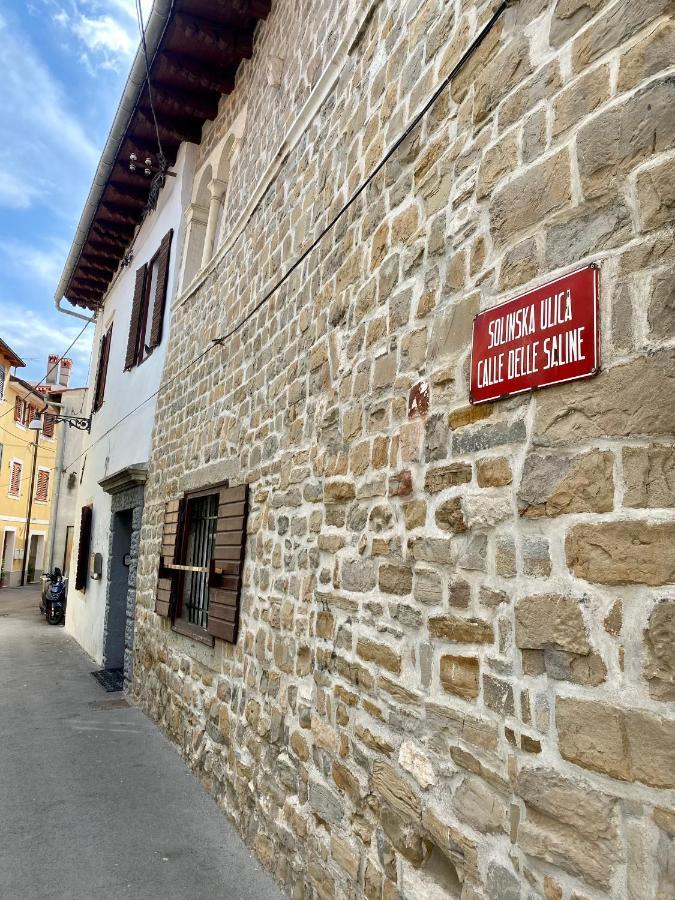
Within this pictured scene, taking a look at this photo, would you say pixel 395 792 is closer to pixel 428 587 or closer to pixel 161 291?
pixel 428 587

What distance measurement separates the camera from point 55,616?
13102 mm

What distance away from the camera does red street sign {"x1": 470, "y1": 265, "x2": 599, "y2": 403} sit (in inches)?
64.1

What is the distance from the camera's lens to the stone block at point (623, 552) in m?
1.39

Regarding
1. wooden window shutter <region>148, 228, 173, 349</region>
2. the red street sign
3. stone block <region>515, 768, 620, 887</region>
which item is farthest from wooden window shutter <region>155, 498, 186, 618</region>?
stone block <region>515, 768, 620, 887</region>

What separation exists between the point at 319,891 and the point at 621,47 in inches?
124

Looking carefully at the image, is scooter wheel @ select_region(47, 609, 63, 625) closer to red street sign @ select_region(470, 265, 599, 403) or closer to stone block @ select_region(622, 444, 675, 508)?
red street sign @ select_region(470, 265, 599, 403)

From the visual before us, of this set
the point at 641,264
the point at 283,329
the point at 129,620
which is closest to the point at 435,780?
the point at 641,264

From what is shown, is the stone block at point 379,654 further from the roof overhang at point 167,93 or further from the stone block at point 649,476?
the roof overhang at point 167,93

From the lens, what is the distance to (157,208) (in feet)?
26.9

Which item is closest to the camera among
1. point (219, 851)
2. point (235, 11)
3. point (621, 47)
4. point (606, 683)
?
point (606, 683)

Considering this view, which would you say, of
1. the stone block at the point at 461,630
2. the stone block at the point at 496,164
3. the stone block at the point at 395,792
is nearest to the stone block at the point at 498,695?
the stone block at the point at 461,630

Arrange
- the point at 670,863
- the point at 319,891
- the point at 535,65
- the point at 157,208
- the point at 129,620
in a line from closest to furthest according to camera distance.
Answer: the point at 670,863 < the point at 535,65 < the point at 319,891 < the point at 129,620 < the point at 157,208

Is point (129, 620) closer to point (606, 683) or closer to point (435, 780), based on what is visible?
point (435, 780)

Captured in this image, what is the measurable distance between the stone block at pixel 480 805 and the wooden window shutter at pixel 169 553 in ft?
12.7
